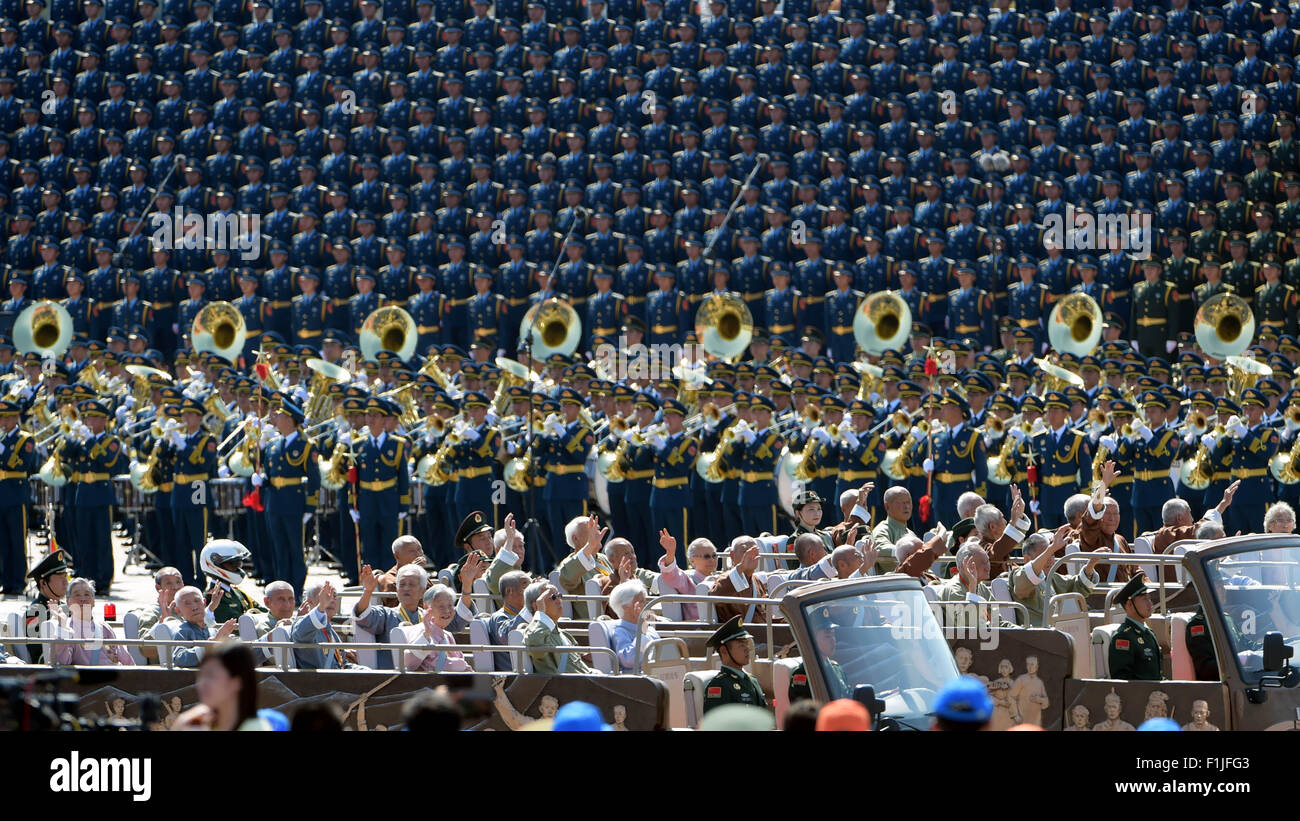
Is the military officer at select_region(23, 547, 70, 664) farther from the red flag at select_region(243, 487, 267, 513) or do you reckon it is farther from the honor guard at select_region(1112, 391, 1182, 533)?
the honor guard at select_region(1112, 391, 1182, 533)

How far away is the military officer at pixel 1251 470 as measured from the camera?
1877cm

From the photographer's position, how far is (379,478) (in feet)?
63.7

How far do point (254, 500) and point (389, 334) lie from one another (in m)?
5.41

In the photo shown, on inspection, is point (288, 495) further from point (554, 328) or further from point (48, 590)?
point (48, 590)

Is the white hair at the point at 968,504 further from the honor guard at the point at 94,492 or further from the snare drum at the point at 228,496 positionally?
the honor guard at the point at 94,492

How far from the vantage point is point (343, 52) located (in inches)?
1155

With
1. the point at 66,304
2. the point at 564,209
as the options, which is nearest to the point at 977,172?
the point at 564,209

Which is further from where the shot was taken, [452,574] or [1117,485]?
[1117,485]

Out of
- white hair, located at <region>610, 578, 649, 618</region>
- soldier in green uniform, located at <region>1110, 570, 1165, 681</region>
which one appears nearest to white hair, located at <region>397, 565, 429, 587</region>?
white hair, located at <region>610, 578, 649, 618</region>

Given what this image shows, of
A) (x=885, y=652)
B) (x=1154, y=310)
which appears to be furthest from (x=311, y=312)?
(x=885, y=652)

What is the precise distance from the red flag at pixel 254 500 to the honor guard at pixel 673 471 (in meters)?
3.75

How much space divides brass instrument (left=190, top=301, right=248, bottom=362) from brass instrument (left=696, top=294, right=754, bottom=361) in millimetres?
5779

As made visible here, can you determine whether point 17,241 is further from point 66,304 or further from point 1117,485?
point 1117,485

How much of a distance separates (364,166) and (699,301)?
545 centimetres
